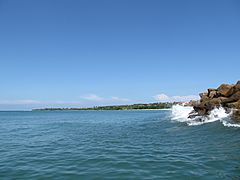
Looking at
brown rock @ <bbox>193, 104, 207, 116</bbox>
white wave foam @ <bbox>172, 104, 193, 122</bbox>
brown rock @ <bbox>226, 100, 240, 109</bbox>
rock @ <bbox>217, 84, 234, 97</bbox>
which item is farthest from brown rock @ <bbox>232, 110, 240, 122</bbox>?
white wave foam @ <bbox>172, 104, 193, 122</bbox>

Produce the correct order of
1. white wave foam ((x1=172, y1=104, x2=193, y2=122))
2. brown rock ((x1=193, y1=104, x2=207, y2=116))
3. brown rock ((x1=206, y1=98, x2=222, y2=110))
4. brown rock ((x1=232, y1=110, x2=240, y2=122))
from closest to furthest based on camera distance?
brown rock ((x1=232, y1=110, x2=240, y2=122)) → brown rock ((x1=206, y1=98, x2=222, y2=110)) → brown rock ((x1=193, y1=104, x2=207, y2=116)) → white wave foam ((x1=172, y1=104, x2=193, y2=122))

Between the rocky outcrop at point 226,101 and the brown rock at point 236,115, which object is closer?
the brown rock at point 236,115

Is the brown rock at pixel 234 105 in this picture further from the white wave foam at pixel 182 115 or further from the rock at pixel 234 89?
the white wave foam at pixel 182 115

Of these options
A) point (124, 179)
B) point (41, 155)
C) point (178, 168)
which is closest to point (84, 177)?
point (124, 179)

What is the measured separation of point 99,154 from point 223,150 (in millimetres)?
7851

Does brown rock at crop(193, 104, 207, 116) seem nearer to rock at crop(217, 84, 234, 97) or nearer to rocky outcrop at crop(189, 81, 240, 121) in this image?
rocky outcrop at crop(189, 81, 240, 121)

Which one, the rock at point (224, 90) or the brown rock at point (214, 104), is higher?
the rock at point (224, 90)

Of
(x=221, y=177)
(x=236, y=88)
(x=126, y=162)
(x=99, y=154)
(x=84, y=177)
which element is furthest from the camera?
(x=236, y=88)

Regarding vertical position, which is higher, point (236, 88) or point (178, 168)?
point (236, 88)

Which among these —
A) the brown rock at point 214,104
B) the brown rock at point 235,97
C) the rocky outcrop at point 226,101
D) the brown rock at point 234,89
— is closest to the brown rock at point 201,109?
the rocky outcrop at point 226,101

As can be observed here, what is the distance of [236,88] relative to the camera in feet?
113

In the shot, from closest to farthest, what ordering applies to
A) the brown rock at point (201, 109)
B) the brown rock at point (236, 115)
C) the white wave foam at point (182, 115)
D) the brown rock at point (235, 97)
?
the brown rock at point (236, 115)
the brown rock at point (235, 97)
the brown rock at point (201, 109)
the white wave foam at point (182, 115)

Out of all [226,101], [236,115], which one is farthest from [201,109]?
[236,115]

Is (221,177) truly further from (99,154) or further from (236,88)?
(236,88)
